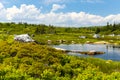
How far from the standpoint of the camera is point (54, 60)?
2817 centimetres

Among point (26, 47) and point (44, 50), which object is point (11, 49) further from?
point (44, 50)

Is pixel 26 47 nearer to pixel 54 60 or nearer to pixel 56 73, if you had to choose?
pixel 54 60

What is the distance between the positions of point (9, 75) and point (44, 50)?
6.73m

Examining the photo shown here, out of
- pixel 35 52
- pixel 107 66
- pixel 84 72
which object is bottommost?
pixel 107 66

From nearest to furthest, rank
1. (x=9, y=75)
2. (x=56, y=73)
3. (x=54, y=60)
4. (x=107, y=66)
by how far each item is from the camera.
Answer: (x=9, y=75) → (x=56, y=73) → (x=54, y=60) → (x=107, y=66)

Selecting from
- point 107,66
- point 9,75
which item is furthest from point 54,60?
point 107,66

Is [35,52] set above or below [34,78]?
above

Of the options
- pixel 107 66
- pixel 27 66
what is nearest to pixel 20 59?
pixel 27 66

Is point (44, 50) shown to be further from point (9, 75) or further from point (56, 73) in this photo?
point (9, 75)

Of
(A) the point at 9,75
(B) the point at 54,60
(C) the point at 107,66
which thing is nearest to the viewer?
(A) the point at 9,75

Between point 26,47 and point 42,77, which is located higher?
point 26,47

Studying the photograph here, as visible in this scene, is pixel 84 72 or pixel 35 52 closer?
pixel 84 72

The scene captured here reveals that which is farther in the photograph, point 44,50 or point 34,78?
point 44,50

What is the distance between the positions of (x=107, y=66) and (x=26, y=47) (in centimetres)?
2515
